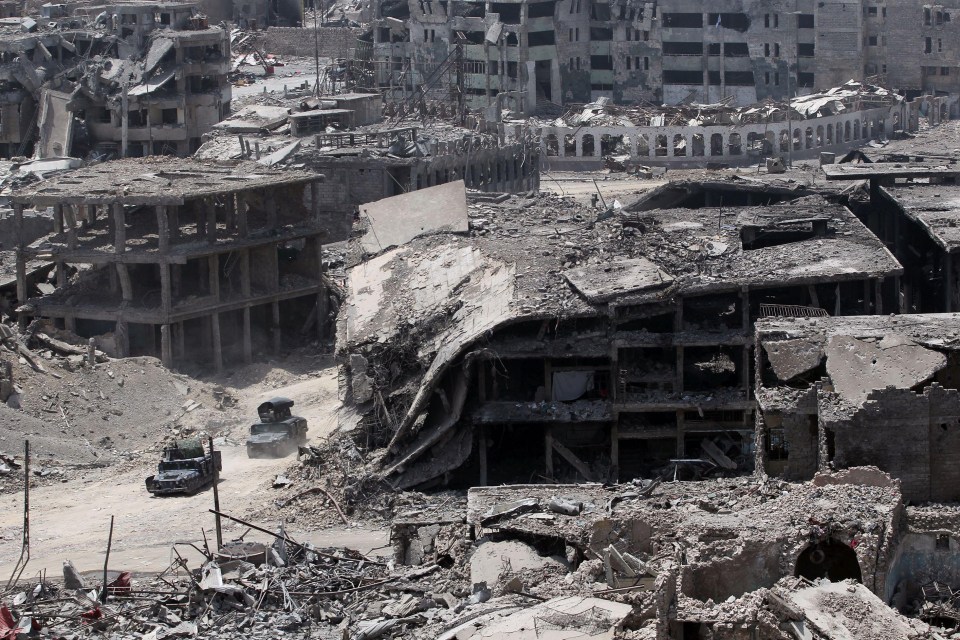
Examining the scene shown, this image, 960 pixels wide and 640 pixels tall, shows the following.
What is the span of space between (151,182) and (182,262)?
12.0ft

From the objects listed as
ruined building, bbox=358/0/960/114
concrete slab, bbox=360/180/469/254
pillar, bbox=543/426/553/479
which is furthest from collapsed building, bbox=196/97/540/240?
pillar, bbox=543/426/553/479

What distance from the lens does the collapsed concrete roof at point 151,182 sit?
176 feet

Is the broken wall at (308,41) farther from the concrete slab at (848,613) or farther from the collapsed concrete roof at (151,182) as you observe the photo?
the concrete slab at (848,613)

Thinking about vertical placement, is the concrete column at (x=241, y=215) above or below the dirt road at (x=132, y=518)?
above

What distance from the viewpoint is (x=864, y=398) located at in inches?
1280

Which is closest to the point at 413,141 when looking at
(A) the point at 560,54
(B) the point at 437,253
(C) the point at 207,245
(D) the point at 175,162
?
(D) the point at 175,162

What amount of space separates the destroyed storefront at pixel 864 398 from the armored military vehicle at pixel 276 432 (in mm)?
13330

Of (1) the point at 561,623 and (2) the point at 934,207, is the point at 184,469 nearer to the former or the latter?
(1) the point at 561,623

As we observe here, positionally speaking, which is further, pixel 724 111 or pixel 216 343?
pixel 724 111

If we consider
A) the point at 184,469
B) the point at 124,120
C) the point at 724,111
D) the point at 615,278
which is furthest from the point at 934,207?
the point at 124,120

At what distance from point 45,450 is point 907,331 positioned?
20.3 metres

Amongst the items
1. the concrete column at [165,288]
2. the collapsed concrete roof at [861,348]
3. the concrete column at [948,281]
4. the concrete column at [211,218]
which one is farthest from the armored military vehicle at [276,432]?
the concrete column at [948,281]

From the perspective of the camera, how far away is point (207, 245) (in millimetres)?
54531

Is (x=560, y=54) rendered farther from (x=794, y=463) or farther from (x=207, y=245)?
(x=794, y=463)
